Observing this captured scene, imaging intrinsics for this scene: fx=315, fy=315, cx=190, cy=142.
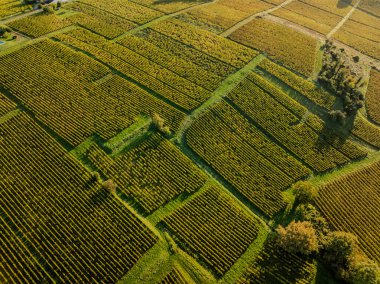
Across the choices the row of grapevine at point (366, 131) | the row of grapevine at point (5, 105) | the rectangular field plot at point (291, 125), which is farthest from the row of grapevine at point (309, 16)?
the row of grapevine at point (5, 105)

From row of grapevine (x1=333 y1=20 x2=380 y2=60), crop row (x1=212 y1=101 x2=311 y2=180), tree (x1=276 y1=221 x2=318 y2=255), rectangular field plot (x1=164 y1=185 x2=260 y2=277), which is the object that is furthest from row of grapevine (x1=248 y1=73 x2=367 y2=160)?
row of grapevine (x1=333 y1=20 x2=380 y2=60)

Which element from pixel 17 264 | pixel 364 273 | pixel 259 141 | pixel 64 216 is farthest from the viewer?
pixel 259 141

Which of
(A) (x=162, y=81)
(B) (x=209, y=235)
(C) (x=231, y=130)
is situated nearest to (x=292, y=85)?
(C) (x=231, y=130)

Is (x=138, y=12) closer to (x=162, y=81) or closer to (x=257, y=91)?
(x=162, y=81)

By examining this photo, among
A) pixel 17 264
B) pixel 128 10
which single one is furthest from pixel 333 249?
pixel 128 10

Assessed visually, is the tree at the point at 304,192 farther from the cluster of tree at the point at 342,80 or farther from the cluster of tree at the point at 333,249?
the cluster of tree at the point at 342,80

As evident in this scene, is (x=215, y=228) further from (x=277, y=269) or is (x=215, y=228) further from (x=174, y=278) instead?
(x=277, y=269)

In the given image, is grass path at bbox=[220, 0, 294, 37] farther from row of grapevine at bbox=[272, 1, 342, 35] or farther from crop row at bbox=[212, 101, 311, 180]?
crop row at bbox=[212, 101, 311, 180]
